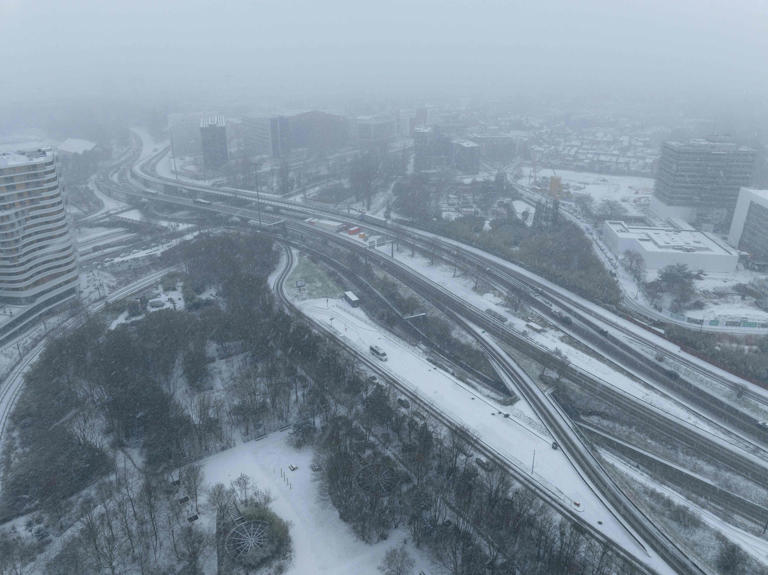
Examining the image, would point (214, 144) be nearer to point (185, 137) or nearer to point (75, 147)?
point (185, 137)

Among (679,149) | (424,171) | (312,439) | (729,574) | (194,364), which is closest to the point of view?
(729,574)

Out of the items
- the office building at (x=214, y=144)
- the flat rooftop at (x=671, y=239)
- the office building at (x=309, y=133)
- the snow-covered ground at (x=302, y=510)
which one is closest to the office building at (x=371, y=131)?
the office building at (x=309, y=133)

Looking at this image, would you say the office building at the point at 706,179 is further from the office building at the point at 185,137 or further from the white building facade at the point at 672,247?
the office building at the point at 185,137

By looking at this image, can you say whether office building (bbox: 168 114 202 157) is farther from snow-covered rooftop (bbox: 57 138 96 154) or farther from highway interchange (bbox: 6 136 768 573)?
highway interchange (bbox: 6 136 768 573)

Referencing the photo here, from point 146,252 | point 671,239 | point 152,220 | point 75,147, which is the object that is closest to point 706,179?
point 671,239

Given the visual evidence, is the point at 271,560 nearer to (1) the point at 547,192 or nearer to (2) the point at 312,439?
(2) the point at 312,439

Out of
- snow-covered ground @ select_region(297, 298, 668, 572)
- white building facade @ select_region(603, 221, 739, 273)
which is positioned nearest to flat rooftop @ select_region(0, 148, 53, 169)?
snow-covered ground @ select_region(297, 298, 668, 572)

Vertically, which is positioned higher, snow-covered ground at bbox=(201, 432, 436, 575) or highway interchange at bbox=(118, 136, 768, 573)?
highway interchange at bbox=(118, 136, 768, 573)

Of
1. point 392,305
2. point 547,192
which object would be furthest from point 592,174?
point 392,305
